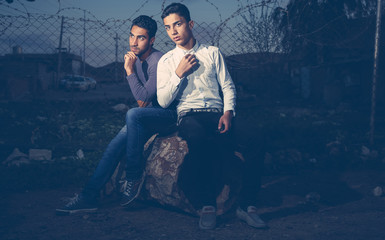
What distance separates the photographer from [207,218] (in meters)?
2.86

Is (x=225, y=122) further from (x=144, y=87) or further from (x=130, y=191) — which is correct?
(x=130, y=191)

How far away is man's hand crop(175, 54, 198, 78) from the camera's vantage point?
3000 millimetres

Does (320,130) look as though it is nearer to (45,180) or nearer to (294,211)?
(294,211)

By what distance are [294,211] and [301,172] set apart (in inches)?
55.9

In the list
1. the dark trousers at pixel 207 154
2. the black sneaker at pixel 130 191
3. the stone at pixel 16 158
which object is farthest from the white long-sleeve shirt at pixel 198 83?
the stone at pixel 16 158

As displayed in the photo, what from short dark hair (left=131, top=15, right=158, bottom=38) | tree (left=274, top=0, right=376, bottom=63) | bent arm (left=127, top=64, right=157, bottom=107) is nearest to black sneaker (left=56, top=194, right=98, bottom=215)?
bent arm (left=127, top=64, right=157, bottom=107)

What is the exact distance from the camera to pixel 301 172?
457 cm

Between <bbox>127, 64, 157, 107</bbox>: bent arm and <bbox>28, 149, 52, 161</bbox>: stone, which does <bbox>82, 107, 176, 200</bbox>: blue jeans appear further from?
<bbox>28, 149, 52, 161</bbox>: stone

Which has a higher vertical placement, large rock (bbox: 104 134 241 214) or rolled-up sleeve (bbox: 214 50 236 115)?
rolled-up sleeve (bbox: 214 50 236 115)

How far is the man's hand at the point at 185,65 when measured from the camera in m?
3.00

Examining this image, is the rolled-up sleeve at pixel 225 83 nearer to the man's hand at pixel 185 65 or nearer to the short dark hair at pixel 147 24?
the man's hand at pixel 185 65

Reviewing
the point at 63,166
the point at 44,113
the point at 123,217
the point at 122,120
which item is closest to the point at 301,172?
the point at 123,217

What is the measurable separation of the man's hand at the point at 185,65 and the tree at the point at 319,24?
86.0 inches

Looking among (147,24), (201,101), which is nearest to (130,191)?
(201,101)
